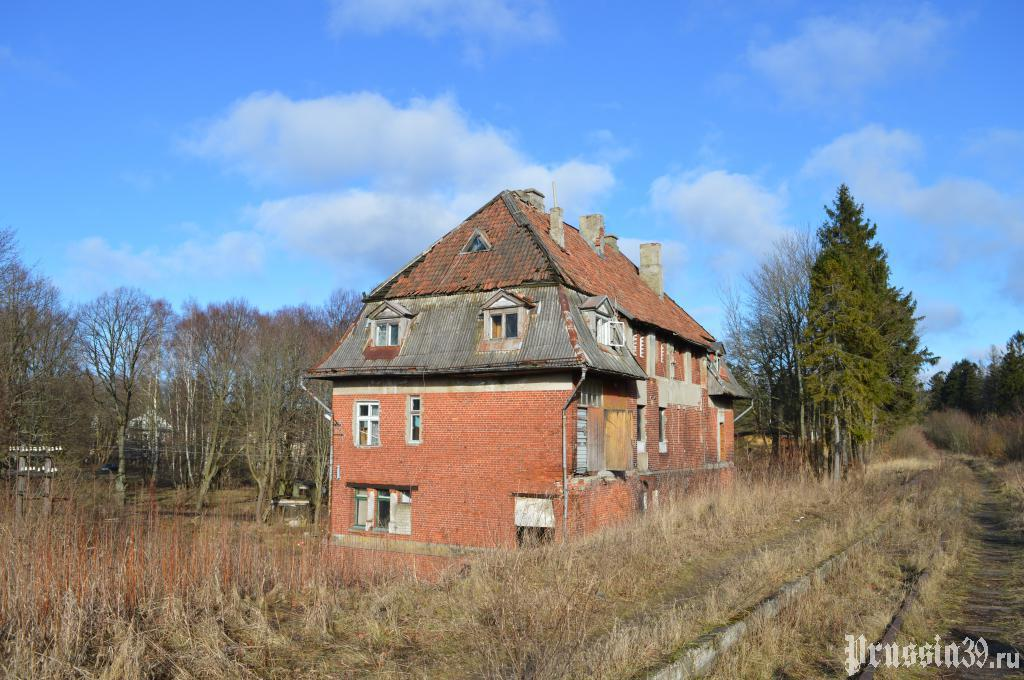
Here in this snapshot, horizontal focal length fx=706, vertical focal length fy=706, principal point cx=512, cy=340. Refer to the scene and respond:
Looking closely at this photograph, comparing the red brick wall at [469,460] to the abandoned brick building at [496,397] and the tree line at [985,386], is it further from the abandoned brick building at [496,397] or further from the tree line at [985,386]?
the tree line at [985,386]

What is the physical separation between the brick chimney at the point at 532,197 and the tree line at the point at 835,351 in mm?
13616

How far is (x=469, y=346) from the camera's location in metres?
21.0

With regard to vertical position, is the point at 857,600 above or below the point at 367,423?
below

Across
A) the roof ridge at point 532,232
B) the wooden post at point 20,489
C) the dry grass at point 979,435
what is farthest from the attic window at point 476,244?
the dry grass at point 979,435

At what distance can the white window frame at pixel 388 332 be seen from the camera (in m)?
22.7

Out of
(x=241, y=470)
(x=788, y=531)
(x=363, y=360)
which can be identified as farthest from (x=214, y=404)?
(x=788, y=531)

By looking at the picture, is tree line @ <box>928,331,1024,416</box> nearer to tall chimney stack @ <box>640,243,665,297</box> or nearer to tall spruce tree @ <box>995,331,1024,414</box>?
tall spruce tree @ <box>995,331,1024,414</box>

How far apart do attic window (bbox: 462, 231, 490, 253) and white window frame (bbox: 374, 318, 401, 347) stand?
138 inches

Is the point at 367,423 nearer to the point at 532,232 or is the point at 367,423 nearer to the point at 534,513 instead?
the point at 534,513

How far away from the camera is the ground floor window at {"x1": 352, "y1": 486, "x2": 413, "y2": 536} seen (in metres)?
21.6

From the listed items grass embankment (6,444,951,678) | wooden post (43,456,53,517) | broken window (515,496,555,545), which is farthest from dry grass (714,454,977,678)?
broken window (515,496,555,545)

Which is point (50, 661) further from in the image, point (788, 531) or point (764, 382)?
point (764, 382)

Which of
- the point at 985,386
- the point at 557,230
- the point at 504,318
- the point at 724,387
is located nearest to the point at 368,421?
the point at 504,318

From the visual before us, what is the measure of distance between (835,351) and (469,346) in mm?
18334
